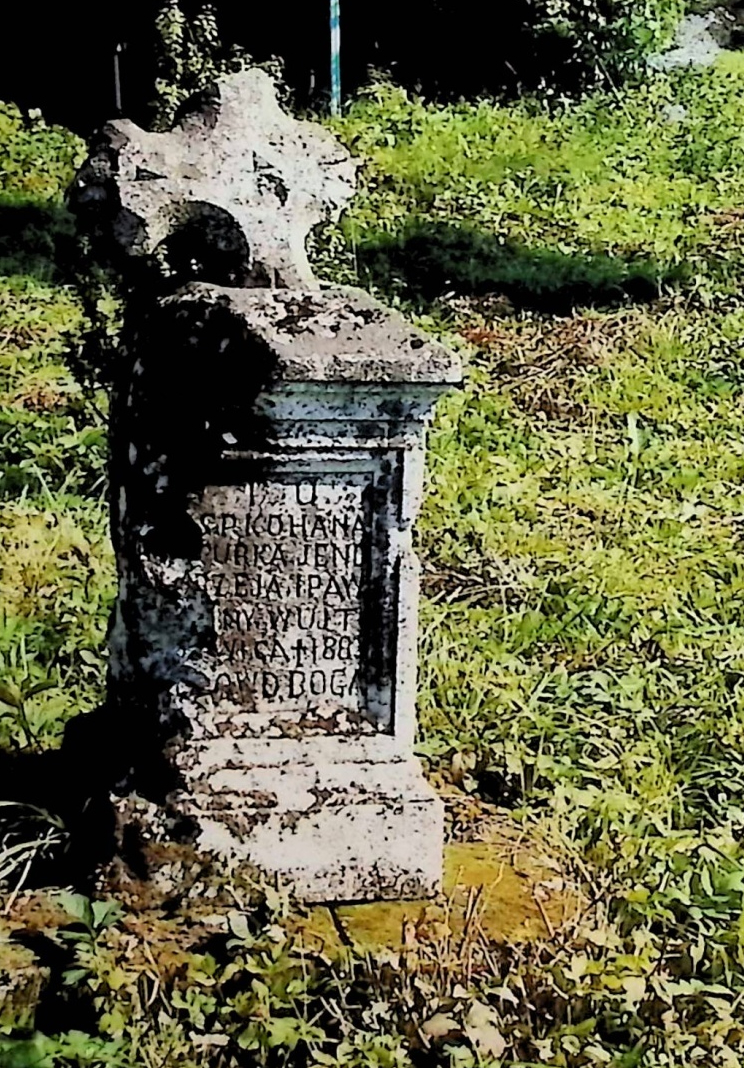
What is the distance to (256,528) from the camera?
3395mm

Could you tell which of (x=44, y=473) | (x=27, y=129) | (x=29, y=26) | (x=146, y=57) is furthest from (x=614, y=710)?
(x=29, y=26)

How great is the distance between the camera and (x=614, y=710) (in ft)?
15.3

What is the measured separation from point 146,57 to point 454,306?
5.01 metres

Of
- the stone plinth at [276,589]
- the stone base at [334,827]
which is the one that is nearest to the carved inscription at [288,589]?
the stone plinth at [276,589]

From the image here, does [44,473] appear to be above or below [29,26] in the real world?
below

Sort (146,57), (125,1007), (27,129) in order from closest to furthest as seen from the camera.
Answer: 1. (125,1007)
2. (27,129)
3. (146,57)

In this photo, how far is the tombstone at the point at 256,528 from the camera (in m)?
3.30

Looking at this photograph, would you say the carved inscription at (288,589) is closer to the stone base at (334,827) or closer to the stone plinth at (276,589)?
the stone plinth at (276,589)

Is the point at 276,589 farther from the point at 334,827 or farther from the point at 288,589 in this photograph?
the point at 334,827

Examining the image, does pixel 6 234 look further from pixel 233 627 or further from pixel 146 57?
pixel 233 627

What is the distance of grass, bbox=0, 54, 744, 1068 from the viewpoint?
3.22m

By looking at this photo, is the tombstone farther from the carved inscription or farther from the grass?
the grass

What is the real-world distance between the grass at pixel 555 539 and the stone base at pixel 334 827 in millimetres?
302

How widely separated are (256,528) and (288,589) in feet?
0.47
